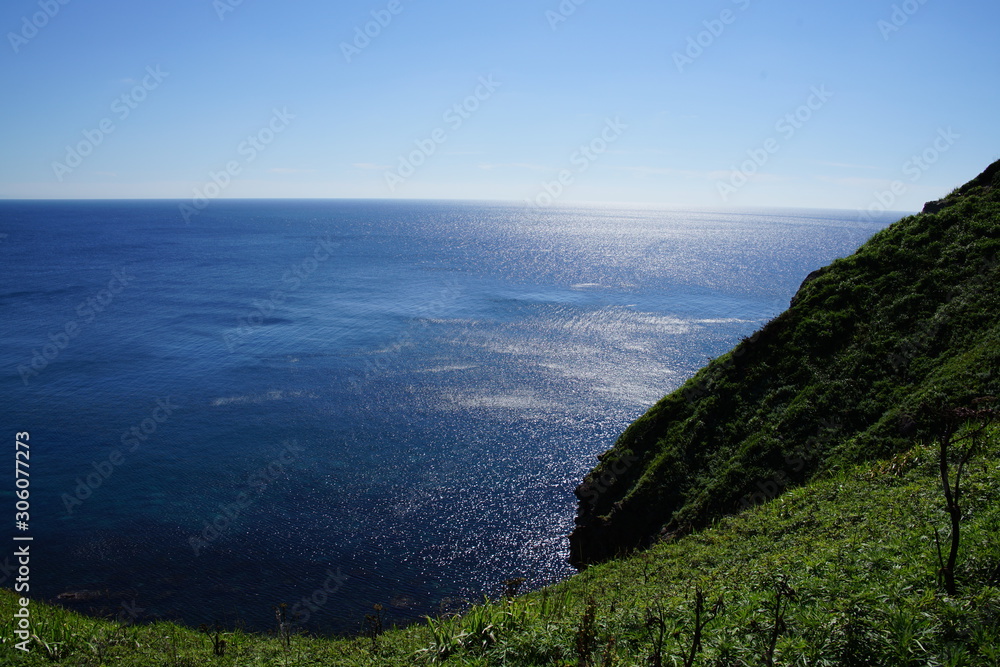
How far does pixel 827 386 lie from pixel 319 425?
116 feet

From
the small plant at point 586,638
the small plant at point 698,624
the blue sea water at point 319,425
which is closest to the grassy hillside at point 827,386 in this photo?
the blue sea water at point 319,425

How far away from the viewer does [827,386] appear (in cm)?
2253

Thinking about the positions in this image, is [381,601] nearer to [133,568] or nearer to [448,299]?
[133,568]

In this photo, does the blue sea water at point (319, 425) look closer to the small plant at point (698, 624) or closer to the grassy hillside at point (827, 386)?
the small plant at point (698, 624)

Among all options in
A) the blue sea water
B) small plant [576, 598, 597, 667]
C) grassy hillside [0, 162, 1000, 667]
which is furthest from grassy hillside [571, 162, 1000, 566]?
small plant [576, 598, 597, 667]

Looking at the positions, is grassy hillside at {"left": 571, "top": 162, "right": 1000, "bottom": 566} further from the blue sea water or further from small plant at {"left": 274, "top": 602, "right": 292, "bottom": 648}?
small plant at {"left": 274, "top": 602, "right": 292, "bottom": 648}

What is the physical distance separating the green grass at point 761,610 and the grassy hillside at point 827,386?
340cm

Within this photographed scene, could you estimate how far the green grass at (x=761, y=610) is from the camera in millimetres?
8016

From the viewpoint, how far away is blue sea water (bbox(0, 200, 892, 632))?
1099 inches

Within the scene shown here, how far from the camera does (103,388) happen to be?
49.4 metres

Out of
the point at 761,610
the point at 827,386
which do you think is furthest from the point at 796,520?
the point at 827,386

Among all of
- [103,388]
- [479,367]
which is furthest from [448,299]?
[103,388]

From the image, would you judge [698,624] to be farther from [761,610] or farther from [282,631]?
[282,631]

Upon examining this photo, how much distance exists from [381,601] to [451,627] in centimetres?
1702
